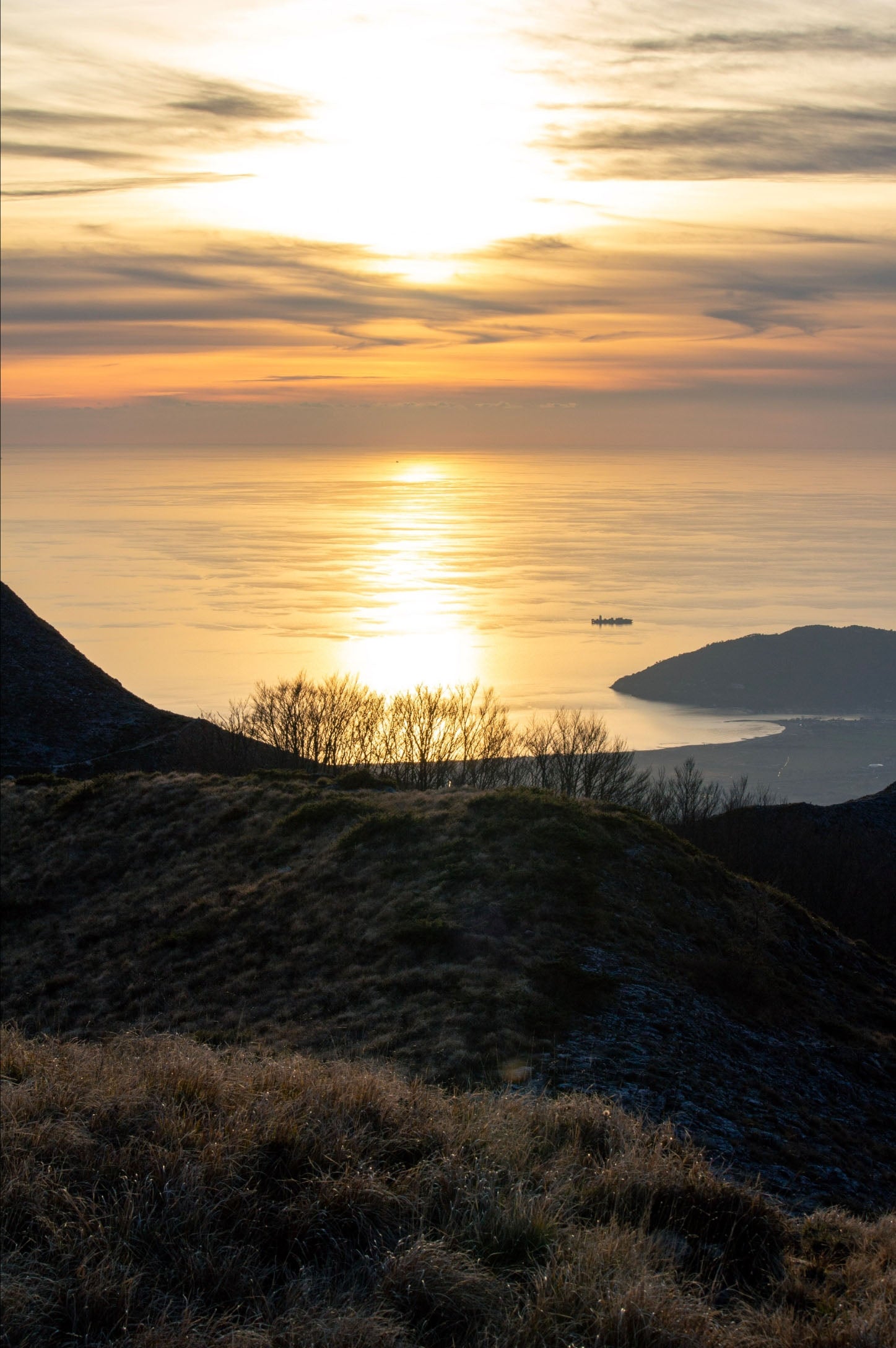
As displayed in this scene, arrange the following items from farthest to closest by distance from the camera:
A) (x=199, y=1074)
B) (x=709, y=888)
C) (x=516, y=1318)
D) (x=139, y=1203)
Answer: (x=709, y=888)
(x=199, y=1074)
(x=139, y=1203)
(x=516, y=1318)

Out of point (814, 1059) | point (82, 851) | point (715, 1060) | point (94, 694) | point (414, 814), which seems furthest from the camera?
point (94, 694)

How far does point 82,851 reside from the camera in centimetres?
2486

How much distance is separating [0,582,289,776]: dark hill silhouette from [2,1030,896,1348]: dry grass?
48189 millimetres

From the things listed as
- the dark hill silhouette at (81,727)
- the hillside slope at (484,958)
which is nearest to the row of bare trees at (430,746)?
the dark hill silhouette at (81,727)

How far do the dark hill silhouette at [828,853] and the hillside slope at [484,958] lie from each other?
24426mm

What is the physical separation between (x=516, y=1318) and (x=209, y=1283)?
1894mm

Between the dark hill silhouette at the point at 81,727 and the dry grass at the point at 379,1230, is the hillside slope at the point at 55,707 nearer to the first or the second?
the dark hill silhouette at the point at 81,727

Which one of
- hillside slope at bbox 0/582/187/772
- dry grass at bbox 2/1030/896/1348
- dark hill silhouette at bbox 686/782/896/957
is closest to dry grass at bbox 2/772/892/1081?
dry grass at bbox 2/1030/896/1348

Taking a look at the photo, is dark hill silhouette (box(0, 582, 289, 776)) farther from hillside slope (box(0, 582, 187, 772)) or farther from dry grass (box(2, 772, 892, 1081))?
dry grass (box(2, 772, 892, 1081))

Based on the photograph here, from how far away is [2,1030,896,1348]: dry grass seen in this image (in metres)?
5.73

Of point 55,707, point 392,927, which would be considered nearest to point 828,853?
point 392,927

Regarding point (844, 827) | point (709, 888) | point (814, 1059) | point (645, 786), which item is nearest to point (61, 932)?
point (709, 888)

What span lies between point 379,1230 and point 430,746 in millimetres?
61877

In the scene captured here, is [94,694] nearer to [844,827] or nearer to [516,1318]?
[844,827]
